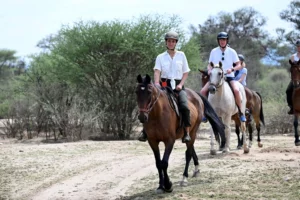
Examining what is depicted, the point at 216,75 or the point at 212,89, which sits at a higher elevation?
the point at 216,75

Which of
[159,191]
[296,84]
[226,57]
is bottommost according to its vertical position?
[159,191]

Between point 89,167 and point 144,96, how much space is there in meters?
4.20

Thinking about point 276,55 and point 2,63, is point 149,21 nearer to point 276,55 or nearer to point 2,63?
point 276,55

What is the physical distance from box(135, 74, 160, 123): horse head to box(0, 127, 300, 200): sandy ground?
1.58m

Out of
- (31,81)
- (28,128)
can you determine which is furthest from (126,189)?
(31,81)

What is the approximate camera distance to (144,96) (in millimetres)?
8312

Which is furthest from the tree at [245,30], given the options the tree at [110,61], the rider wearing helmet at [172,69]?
the rider wearing helmet at [172,69]

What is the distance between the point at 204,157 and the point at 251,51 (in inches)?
1347

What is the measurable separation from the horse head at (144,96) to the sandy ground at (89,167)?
1583 mm

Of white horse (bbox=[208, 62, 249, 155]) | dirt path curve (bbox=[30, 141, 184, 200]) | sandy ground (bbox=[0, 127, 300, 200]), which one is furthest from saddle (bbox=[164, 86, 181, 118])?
white horse (bbox=[208, 62, 249, 155])

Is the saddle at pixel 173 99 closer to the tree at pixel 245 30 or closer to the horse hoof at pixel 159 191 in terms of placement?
the horse hoof at pixel 159 191

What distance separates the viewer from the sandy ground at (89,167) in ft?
31.8

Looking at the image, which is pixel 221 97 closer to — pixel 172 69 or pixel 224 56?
pixel 224 56

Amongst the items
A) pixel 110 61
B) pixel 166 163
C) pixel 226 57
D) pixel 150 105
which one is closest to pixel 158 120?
pixel 150 105
